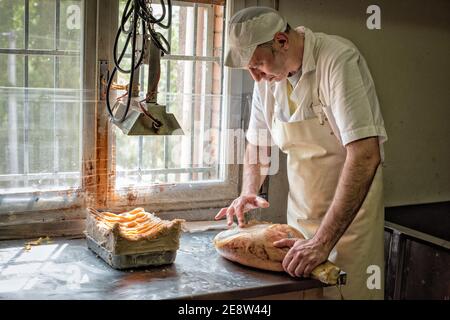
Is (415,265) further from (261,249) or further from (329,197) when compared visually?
(261,249)

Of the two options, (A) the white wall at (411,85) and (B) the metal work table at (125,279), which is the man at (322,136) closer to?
(B) the metal work table at (125,279)

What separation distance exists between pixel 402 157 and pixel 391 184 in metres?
0.15

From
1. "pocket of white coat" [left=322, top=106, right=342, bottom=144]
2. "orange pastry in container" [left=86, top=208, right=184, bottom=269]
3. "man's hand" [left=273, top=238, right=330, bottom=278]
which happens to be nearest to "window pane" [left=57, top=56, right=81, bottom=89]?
"orange pastry in container" [left=86, top=208, right=184, bottom=269]

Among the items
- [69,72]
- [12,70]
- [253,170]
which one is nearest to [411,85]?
[253,170]

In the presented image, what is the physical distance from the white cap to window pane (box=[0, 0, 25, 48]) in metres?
0.78

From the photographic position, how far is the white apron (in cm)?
218

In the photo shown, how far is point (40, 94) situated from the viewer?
7.68ft

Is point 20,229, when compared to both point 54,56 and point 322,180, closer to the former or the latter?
point 54,56

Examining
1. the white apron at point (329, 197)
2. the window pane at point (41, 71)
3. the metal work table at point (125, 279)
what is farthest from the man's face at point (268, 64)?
the window pane at point (41, 71)

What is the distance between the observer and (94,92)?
238 centimetres

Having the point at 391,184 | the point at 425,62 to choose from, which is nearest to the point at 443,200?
the point at 391,184

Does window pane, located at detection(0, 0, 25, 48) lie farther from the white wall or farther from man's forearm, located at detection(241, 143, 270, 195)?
the white wall

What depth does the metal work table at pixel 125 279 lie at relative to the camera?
1792mm

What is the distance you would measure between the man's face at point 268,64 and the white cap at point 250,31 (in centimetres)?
2
